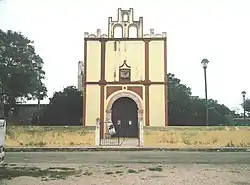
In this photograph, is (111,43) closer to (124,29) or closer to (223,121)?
(124,29)

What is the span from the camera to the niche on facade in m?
33.8

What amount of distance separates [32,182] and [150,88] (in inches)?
968

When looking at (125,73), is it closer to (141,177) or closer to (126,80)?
(126,80)

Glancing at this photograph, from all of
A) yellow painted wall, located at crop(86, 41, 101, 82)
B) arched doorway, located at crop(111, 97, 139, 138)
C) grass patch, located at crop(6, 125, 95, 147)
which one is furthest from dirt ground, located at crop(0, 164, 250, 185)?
yellow painted wall, located at crop(86, 41, 101, 82)

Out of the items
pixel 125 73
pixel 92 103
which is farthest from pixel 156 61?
pixel 92 103

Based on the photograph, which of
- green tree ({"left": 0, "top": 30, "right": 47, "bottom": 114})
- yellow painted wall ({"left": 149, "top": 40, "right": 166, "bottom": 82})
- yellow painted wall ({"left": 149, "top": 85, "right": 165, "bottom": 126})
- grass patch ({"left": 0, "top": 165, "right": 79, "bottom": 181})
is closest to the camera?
grass patch ({"left": 0, "top": 165, "right": 79, "bottom": 181})

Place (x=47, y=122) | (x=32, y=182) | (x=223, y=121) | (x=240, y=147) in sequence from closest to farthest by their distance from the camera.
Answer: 1. (x=32, y=182)
2. (x=240, y=147)
3. (x=47, y=122)
4. (x=223, y=121)

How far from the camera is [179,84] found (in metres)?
62.1

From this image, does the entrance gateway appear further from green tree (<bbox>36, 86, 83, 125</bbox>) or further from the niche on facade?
green tree (<bbox>36, 86, 83, 125</bbox>)

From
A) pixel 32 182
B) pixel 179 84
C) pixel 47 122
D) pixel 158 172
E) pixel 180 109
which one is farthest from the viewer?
pixel 179 84

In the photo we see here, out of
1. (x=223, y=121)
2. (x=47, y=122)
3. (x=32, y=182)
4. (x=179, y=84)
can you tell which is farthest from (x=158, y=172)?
(x=179, y=84)

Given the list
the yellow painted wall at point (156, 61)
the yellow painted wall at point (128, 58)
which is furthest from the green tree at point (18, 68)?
the yellow painted wall at point (156, 61)

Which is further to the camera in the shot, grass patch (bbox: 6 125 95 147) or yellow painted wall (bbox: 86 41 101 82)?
yellow painted wall (bbox: 86 41 101 82)

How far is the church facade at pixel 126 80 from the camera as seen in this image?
3338 cm
